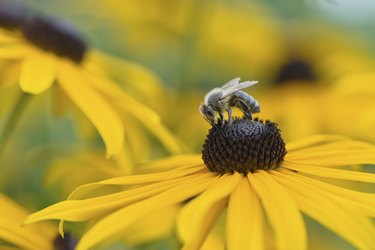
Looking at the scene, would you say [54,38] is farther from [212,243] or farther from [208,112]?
[212,243]

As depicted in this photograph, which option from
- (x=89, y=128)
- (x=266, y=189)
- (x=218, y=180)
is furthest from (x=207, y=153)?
(x=89, y=128)

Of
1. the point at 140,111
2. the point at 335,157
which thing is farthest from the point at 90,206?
the point at 140,111

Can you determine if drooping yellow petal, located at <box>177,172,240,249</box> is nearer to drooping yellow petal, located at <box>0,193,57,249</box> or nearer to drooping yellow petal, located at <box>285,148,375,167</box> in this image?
drooping yellow petal, located at <box>285,148,375,167</box>

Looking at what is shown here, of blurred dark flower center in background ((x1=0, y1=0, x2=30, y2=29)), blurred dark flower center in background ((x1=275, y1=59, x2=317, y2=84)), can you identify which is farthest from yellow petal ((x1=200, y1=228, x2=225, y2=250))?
blurred dark flower center in background ((x1=275, y1=59, x2=317, y2=84))

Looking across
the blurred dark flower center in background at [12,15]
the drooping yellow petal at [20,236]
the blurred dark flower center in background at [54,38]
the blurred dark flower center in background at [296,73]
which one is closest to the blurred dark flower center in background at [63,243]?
the drooping yellow petal at [20,236]

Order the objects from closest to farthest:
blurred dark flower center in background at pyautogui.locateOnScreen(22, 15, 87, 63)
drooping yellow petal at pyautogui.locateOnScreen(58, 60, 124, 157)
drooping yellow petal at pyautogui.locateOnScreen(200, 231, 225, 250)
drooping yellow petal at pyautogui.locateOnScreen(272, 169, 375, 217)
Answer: drooping yellow petal at pyautogui.locateOnScreen(272, 169, 375, 217)
drooping yellow petal at pyautogui.locateOnScreen(200, 231, 225, 250)
drooping yellow petal at pyautogui.locateOnScreen(58, 60, 124, 157)
blurred dark flower center in background at pyautogui.locateOnScreen(22, 15, 87, 63)
